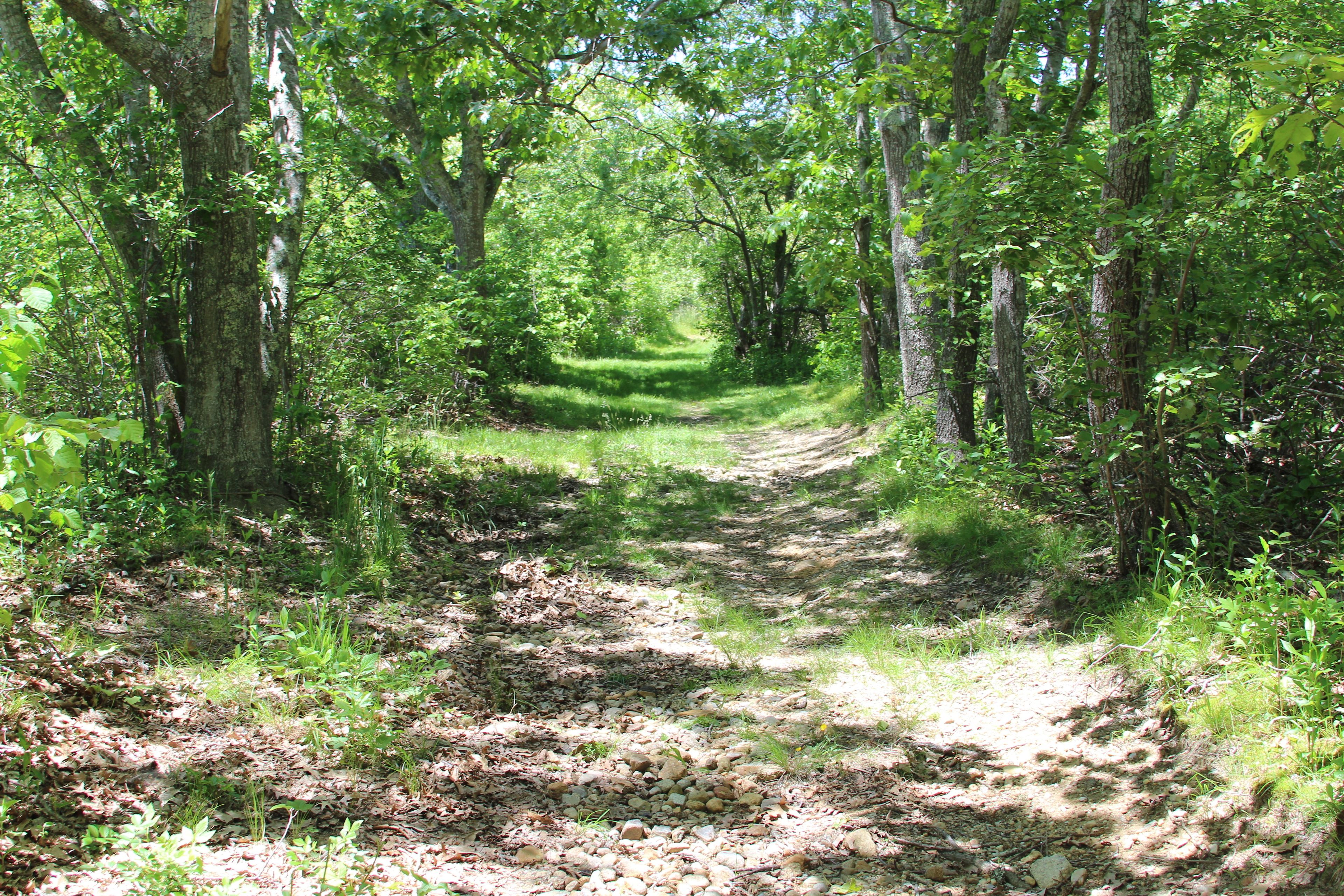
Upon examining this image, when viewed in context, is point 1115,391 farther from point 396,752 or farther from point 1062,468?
point 396,752

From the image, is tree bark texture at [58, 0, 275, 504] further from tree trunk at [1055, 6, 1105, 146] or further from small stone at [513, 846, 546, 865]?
tree trunk at [1055, 6, 1105, 146]

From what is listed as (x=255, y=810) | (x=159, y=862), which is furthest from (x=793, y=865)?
(x=159, y=862)

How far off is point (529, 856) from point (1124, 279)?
3.98 m

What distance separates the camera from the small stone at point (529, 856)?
9.50 feet

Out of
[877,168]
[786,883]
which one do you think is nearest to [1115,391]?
[786,883]

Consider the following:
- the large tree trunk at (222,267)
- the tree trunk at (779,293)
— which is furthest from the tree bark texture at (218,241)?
the tree trunk at (779,293)

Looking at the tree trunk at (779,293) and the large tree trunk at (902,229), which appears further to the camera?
the tree trunk at (779,293)

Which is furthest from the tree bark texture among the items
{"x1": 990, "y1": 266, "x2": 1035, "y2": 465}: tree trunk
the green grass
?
{"x1": 990, "y1": 266, "x2": 1035, "y2": 465}: tree trunk

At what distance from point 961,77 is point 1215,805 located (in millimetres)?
5534

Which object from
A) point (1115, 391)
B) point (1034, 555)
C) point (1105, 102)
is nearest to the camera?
point (1115, 391)

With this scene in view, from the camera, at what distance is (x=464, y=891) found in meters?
2.66

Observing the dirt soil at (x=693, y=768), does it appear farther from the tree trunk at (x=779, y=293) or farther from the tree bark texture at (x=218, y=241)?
the tree trunk at (x=779, y=293)

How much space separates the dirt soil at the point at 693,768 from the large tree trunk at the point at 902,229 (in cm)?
374

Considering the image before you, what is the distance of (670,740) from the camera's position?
12.8 feet
